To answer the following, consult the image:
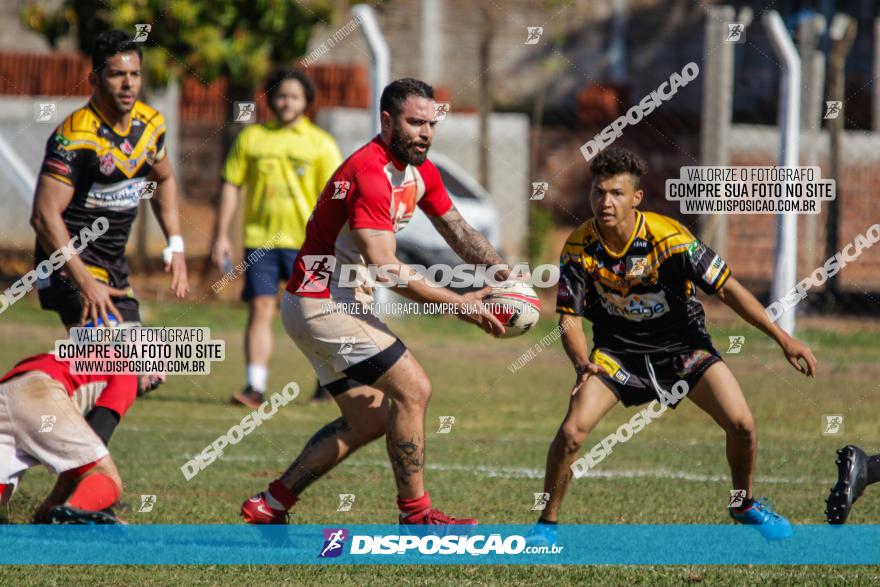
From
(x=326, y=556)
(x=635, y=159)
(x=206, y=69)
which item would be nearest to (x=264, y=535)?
(x=326, y=556)

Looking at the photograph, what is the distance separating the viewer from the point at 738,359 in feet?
40.8

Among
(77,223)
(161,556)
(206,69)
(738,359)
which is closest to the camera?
(161,556)

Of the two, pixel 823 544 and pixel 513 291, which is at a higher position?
pixel 513 291

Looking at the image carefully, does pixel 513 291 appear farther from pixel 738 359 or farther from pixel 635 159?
pixel 738 359

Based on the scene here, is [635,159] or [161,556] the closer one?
[161,556]

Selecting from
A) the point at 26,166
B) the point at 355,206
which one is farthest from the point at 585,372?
the point at 26,166

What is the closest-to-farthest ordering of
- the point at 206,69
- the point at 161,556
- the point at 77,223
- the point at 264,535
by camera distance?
the point at 161,556 → the point at 264,535 → the point at 77,223 → the point at 206,69

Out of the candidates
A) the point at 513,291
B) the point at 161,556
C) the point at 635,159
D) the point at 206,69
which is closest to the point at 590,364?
the point at 513,291

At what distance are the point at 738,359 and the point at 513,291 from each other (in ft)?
23.0

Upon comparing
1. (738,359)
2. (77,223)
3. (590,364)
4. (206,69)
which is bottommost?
(738,359)

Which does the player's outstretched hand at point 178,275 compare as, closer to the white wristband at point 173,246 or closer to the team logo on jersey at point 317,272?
the white wristband at point 173,246

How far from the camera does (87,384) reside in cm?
634

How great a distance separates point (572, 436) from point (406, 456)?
29.6 inches

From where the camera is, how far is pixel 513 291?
5.89m
